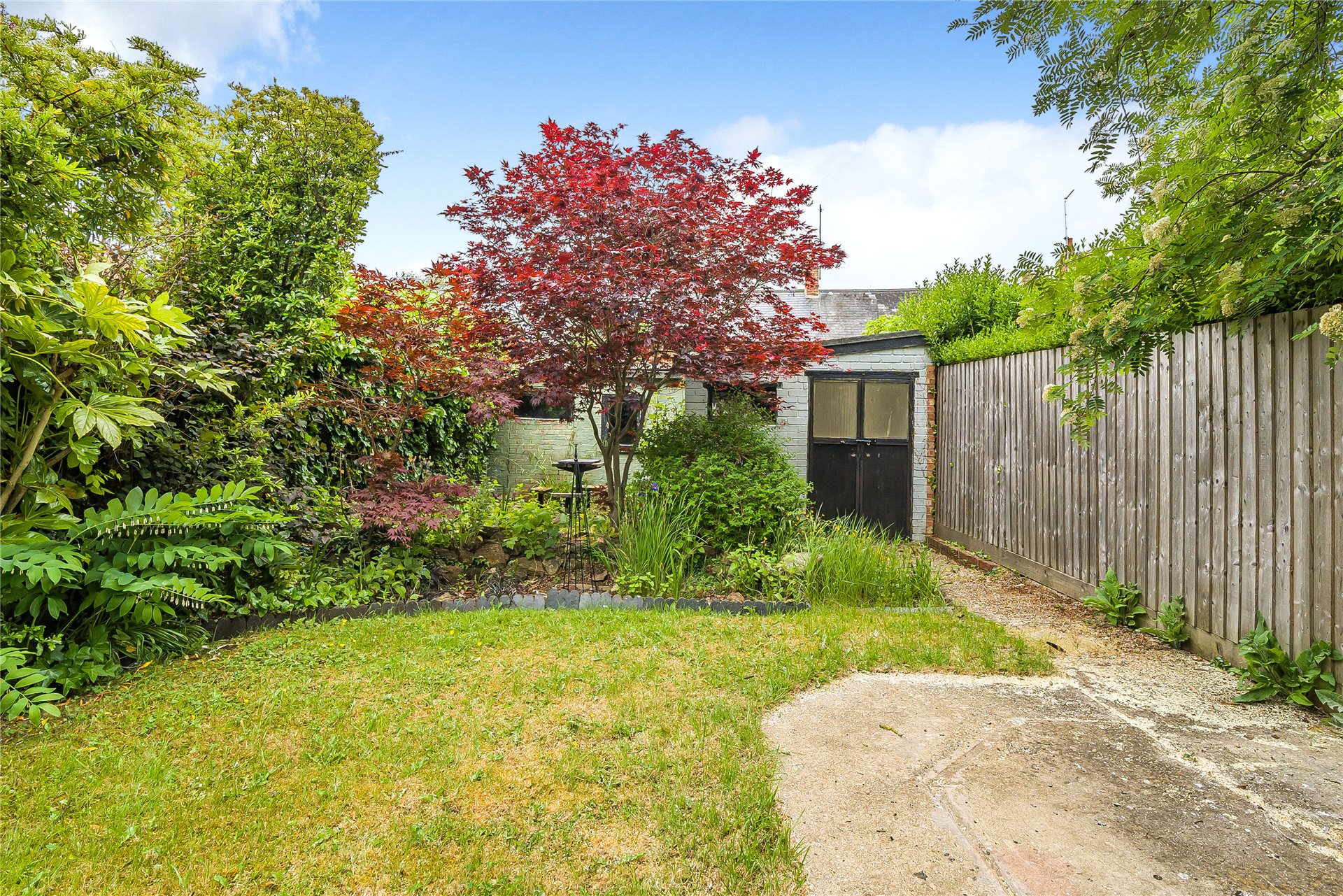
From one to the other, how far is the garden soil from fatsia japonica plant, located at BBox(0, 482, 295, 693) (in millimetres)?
2889

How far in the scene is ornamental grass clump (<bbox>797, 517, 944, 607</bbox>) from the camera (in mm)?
4703

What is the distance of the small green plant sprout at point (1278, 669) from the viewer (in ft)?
9.59

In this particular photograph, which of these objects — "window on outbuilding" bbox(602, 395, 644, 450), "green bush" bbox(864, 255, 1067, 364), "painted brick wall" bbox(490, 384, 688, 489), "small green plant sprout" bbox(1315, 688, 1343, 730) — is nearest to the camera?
"small green plant sprout" bbox(1315, 688, 1343, 730)

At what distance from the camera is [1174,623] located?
3.89 m

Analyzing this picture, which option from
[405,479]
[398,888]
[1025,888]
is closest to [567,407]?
[405,479]

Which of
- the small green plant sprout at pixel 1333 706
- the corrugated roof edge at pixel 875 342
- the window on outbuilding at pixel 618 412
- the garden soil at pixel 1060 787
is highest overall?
the corrugated roof edge at pixel 875 342

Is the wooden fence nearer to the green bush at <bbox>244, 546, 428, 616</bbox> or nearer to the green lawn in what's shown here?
the green lawn

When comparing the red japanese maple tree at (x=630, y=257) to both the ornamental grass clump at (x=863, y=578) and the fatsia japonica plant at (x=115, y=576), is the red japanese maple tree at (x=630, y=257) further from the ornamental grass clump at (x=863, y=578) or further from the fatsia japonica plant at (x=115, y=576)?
the fatsia japonica plant at (x=115, y=576)

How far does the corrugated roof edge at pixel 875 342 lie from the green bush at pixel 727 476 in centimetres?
245

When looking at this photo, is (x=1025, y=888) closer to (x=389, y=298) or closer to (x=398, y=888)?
(x=398, y=888)

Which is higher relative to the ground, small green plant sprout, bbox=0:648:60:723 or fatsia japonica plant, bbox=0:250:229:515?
fatsia japonica plant, bbox=0:250:229:515

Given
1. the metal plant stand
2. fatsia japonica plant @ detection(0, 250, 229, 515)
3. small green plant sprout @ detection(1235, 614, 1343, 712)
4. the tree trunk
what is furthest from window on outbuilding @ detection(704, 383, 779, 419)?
the tree trunk

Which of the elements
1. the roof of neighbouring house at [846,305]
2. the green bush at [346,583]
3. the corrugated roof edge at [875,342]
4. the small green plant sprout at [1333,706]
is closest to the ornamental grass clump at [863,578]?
the small green plant sprout at [1333,706]

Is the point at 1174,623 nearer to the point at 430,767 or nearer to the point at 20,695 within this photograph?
the point at 430,767
